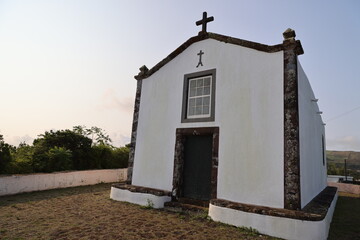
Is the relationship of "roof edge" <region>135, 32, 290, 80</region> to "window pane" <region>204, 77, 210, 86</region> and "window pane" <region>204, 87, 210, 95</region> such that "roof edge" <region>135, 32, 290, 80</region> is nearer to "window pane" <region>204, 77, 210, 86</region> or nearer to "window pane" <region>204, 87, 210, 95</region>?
"window pane" <region>204, 77, 210, 86</region>

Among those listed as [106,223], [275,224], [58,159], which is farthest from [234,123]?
[58,159]

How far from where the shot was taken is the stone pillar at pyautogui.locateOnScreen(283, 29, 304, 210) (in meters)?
5.32

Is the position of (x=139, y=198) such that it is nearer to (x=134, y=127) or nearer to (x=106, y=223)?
(x=106, y=223)

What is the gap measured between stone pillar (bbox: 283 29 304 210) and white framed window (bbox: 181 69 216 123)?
2.21 metres

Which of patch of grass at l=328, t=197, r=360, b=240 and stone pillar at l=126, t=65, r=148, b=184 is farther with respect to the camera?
stone pillar at l=126, t=65, r=148, b=184

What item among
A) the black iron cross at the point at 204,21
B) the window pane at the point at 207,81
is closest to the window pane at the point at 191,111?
the window pane at the point at 207,81

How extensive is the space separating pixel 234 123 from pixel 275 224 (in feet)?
9.21

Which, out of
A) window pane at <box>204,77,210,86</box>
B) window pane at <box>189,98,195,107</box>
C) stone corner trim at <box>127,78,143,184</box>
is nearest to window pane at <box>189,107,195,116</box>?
window pane at <box>189,98,195,107</box>

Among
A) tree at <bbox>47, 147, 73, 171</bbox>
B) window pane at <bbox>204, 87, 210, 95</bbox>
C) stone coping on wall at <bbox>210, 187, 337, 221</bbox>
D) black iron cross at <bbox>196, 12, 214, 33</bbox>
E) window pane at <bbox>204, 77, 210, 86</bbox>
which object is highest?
black iron cross at <bbox>196, 12, 214, 33</bbox>

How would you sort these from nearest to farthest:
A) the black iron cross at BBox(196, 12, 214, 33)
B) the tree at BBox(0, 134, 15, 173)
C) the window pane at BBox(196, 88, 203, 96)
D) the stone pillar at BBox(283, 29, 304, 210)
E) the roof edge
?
the stone pillar at BBox(283, 29, 304, 210), the roof edge, the window pane at BBox(196, 88, 203, 96), the black iron cross at BBox(196, 12, 214, 33), the tree at BBox(0, 134, 15, 173)

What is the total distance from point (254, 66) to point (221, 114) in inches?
68.0

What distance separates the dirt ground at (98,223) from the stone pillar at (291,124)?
1.28 meters

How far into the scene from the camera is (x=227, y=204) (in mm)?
5754

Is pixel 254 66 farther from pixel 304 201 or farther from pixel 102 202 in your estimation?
pixel 102 202
